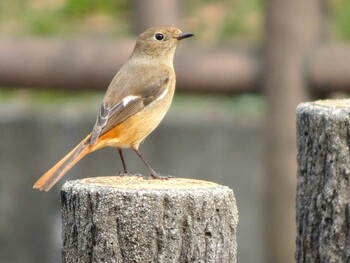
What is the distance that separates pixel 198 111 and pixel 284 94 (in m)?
1.57

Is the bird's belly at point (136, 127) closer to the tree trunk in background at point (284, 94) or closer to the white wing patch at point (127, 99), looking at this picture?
the white wing patch at point (127, 99)

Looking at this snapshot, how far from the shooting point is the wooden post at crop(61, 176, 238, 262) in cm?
342

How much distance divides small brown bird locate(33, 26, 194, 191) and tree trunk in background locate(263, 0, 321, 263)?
165 cm

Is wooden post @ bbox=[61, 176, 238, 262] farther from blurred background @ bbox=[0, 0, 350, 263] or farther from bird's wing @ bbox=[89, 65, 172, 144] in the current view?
blurred background @ bbox=[0, 0, 350, 263]

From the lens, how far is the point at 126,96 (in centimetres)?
532

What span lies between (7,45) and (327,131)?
4.48 m

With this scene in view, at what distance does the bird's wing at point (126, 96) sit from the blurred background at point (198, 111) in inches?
76.3

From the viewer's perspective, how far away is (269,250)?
774 cm

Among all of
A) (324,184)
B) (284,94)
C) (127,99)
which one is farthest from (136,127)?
(284,94)

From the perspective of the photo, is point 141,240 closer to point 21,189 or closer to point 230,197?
point 230,197

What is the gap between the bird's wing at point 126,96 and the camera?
17.1ft

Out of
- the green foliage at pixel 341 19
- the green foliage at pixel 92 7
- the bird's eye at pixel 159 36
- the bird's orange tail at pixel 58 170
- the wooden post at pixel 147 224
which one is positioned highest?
the green foliage at pixel 92 7

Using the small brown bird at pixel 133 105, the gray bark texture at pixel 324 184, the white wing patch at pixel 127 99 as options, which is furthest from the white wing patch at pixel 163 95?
the gray bark texture at pixel 324 184

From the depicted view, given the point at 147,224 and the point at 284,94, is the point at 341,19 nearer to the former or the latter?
the point at 284,94
